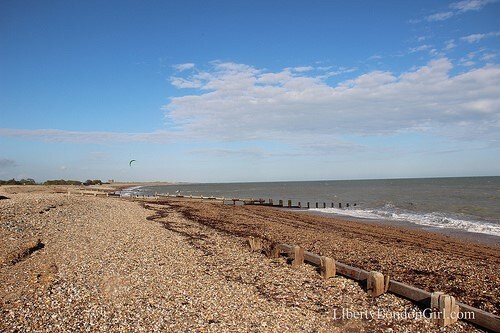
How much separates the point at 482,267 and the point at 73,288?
11571 millimetres

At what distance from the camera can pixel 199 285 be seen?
8.17 metres

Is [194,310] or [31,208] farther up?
[31,208]

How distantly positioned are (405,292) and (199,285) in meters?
4.55

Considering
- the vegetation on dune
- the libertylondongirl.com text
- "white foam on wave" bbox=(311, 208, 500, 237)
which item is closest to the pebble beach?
the libertylondongirl.com text

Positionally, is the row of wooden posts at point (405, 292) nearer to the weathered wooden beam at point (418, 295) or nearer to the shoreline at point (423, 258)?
the weathered wooden beam at point (418, 295)

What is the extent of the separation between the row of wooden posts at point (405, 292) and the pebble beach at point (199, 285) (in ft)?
0.50

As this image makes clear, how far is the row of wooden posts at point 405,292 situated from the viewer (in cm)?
598

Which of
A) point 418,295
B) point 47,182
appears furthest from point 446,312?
point 47,182

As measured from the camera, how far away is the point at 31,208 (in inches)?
744

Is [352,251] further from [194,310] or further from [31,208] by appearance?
[31,208]

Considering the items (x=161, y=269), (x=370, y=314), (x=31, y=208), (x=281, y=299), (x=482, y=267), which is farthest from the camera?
(x=31, y=208)

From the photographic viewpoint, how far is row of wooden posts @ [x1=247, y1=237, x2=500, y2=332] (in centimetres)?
598

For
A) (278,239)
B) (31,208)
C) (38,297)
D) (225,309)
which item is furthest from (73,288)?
(31,208)

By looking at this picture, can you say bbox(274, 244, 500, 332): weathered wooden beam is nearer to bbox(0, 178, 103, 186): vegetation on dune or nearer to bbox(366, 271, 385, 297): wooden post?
bbox(366, 271, 385, 297): wooden post
